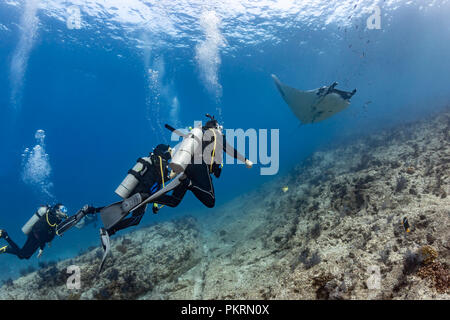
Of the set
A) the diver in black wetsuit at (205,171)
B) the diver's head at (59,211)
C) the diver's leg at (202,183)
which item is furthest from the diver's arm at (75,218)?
the diver's leg at (202,183)

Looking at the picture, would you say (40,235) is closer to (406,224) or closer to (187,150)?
(187,150)

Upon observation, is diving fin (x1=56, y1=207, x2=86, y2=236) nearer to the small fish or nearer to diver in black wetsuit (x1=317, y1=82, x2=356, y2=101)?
the small fish

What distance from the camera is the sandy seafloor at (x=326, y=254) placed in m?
3.35

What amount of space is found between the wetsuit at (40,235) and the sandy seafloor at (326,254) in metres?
1.09

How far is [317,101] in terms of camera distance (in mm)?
9961

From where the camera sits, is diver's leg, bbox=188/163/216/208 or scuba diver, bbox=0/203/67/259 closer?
diver's leg, bbox=188/163/216/208

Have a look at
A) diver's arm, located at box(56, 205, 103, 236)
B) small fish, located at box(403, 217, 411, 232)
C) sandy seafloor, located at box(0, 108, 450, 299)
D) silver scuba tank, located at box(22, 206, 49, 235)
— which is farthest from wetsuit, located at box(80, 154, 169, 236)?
small fish, located at box(403, 217, 411, 232)

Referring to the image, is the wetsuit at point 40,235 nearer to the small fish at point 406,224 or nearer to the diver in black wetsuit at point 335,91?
the small fish at point 406,224

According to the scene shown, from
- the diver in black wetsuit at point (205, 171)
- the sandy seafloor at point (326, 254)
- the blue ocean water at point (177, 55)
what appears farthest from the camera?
the blue ocean water at point (177, 55)

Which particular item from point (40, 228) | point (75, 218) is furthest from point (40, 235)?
point (75, 218)

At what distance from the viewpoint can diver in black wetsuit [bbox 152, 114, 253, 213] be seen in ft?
15.5

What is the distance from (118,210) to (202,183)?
6.55ft
